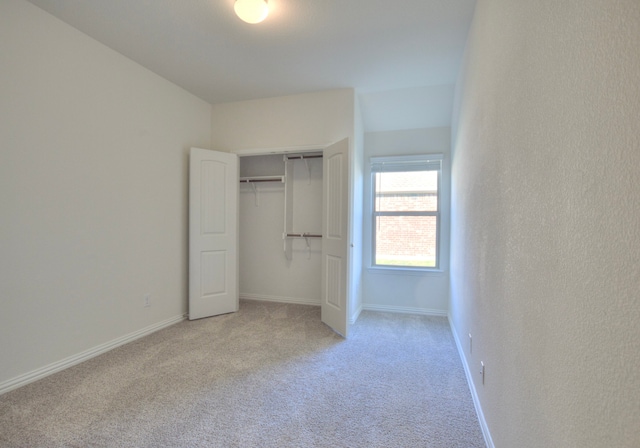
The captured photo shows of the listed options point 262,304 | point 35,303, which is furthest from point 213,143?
point 35,303

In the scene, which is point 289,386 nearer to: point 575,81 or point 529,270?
point 529,270

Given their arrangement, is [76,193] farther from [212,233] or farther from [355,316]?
[355,316]

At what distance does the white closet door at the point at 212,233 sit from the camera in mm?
3434

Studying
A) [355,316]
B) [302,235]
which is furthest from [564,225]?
[302,235]

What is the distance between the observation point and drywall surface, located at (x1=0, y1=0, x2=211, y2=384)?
202 cm

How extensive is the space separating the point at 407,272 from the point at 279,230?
186 centimetres

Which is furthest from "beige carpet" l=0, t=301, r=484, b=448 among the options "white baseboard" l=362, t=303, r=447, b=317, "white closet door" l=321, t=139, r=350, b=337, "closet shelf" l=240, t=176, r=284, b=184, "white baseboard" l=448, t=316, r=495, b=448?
"closet shelf" l=240, t=176, r=284, b=184

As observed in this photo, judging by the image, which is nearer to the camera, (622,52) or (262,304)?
(622,52)

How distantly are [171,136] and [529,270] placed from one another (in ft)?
11.8

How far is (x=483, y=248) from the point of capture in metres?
1.74

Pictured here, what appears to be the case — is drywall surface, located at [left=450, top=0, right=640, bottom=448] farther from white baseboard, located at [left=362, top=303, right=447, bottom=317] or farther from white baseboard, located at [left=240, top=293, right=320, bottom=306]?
white baseboard, located at [left=240, top=293, right=320, bottom=306]

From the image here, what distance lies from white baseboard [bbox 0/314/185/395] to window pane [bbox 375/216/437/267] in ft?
9.35

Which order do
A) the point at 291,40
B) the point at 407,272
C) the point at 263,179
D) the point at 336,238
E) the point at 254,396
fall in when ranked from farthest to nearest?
1. the point at 263,179
2. the point at 407,272
3. the point at 336,238
4. the point at 291,40
5. the point at 254,396

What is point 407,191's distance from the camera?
388 cm
